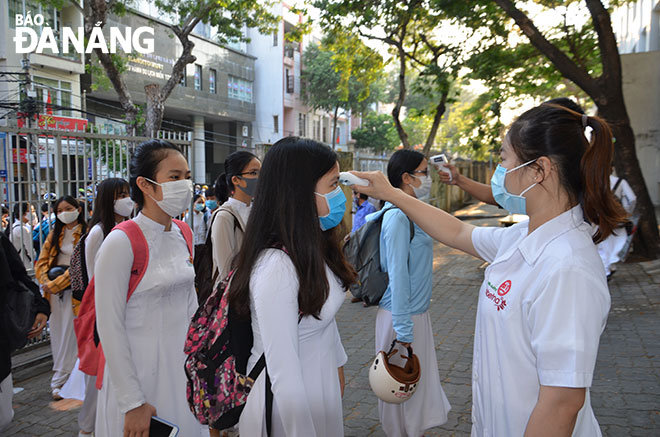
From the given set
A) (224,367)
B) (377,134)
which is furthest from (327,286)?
(377,134)

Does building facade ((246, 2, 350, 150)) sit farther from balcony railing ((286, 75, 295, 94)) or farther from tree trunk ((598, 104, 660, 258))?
tree trunk ((598, 104, 660, 258))

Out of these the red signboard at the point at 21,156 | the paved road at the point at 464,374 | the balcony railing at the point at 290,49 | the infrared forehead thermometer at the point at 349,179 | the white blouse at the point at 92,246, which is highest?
the balcony railing at the point at 290,49

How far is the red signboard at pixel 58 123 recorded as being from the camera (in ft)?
54.4

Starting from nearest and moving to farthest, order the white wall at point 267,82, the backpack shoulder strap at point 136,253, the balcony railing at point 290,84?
the backpack shoulder strap at point 136,253 < the white wall at point 267,82 < the balcony railing at point 290,84

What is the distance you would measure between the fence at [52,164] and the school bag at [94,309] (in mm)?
2990

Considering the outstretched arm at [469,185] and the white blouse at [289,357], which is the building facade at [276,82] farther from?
the white blouse at [289,357]

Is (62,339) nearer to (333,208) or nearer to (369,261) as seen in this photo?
(369,261)

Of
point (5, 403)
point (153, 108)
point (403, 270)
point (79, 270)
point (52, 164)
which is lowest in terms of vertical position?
point (5, 403)

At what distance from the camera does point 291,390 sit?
1777 millimetres

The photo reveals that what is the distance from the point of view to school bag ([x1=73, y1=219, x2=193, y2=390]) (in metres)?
2.50

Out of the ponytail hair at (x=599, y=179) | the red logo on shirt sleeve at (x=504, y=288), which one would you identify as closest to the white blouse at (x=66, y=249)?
the red logo on shirt sleeve at (x=504, y=288)

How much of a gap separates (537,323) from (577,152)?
0.61 meters

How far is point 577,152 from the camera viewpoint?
5.71ft

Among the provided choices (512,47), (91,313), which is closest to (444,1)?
(512,47)
